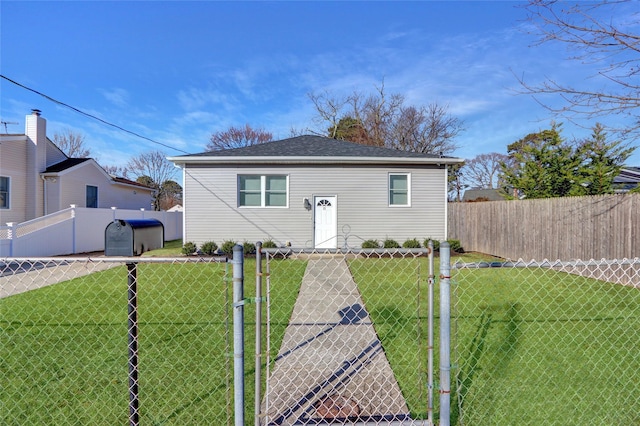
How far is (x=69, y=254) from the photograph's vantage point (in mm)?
11766

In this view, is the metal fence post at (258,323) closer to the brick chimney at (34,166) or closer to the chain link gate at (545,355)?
the chain link gate at (545,355)

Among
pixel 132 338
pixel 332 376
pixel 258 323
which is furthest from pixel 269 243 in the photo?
pixel 258 323

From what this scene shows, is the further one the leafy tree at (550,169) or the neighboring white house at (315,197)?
the leafy tree at (550,169)

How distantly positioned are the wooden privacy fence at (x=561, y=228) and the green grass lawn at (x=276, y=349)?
4.13 feet

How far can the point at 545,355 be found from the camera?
3391 millimetres

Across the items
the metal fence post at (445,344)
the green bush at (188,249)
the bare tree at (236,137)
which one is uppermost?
the bare tree at (236,137)

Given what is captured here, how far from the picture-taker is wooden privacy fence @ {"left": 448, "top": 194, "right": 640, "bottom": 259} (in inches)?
266

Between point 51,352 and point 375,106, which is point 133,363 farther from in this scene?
point 375,106

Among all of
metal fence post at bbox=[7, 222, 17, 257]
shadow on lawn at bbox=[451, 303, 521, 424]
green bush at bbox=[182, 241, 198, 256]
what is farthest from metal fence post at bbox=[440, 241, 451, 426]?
metal fence post at bbox=[7, 222, 17, 257]

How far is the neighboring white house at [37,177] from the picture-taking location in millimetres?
13133

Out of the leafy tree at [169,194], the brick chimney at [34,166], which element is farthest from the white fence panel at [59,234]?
the leafy tree at [169,194]

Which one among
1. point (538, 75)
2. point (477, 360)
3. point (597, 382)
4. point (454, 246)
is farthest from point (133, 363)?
point (454, 246)

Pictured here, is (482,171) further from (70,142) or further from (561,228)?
(70,142)

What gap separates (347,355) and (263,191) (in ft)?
30.5
